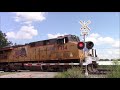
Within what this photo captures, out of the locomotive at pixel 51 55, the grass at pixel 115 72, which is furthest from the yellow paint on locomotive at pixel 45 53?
the grass at pixel 115 72

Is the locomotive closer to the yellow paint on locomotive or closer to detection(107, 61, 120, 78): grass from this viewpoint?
the yellow paint on locomotive

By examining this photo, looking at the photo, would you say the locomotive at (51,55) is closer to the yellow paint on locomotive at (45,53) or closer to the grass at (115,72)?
the yellow paint on locomotive at (45,53)

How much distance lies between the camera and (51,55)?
2091cm

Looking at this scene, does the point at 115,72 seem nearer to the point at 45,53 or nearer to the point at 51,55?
the point at 51,55

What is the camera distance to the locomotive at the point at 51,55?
1934 cm

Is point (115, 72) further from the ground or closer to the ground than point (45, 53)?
closer to the ground

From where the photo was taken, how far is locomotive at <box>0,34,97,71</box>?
1934 cm

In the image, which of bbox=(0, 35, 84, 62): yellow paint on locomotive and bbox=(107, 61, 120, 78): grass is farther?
bbox=(0, 35, 84, 62): yellow paint on locomotive

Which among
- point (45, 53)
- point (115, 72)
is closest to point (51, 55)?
point (45, 53)

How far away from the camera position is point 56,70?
2012 cm

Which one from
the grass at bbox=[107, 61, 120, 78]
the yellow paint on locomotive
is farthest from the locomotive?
the grass at bbox=[107, 61, 120, 78]
